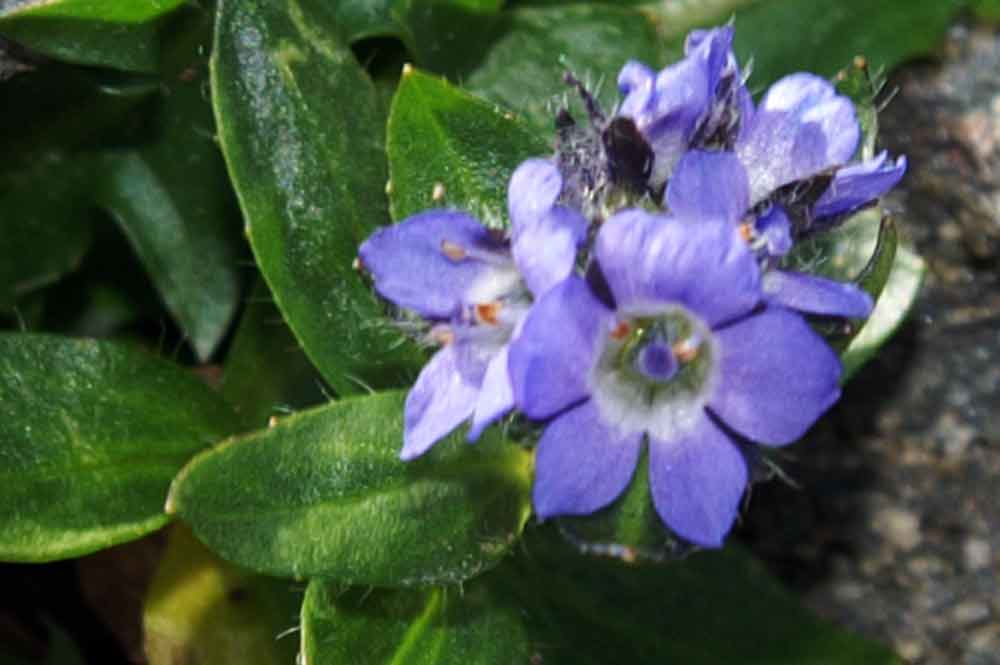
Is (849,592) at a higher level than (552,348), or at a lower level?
lower

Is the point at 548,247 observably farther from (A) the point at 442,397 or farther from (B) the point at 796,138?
(B) the point at 796,138

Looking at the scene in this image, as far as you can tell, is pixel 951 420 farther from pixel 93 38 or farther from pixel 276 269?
pixel 93 38

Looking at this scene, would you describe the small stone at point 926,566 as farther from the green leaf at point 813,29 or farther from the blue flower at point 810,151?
the blue flower at point 810,151

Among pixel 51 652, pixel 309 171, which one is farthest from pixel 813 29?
pixel 51 652

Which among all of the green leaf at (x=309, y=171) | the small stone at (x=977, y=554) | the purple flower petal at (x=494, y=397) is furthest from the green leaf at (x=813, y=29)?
the purple flower petal at (x=494, y=397)

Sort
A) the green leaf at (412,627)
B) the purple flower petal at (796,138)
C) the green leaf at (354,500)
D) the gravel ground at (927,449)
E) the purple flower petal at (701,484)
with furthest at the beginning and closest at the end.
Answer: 1. the gravel ground at (927,449)
2. the green leaf at (412,627)
3. the green leaf at (354,500)
4. the purple flower petal at (796,138)
5. the purple flower petal at (701,484)

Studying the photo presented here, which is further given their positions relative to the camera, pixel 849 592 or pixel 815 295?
pixel 849 592

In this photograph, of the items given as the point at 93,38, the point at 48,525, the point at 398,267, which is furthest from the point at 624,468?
the point at 93,38

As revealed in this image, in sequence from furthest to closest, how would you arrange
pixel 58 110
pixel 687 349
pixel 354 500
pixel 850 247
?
pixel 58 110 → pixel 850 247 → pixel 354 500 → pixel 687 349
